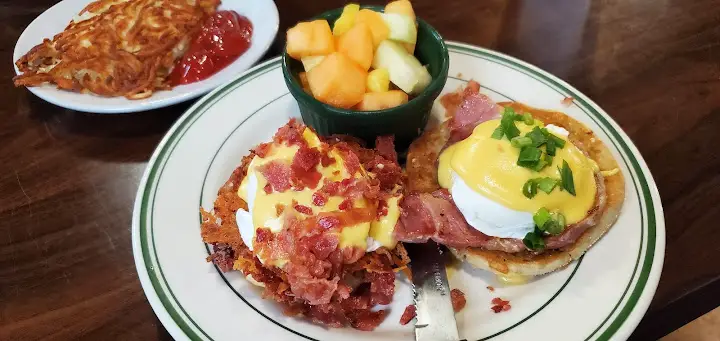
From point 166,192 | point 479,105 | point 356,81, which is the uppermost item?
point 356,81

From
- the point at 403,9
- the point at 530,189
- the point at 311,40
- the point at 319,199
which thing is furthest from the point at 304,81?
the point at 530,189

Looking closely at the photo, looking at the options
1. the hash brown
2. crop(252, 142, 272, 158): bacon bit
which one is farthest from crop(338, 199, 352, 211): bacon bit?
the hash brown

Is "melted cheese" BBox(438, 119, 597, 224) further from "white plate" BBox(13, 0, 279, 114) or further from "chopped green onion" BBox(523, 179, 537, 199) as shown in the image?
"white plate" BBox(13, 0, 279, 114)

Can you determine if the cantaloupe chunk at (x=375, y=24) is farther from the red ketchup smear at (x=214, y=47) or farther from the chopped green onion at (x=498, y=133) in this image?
the red ketchup smear at (x=214, y=47)

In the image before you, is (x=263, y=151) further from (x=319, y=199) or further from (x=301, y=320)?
(x=301, y=320)

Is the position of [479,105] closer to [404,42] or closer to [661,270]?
[404,42]

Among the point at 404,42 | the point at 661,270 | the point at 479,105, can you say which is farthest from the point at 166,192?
the point at 661,270

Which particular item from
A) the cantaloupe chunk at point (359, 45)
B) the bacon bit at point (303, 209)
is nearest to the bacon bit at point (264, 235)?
the bacon bit at point (303, 209)
